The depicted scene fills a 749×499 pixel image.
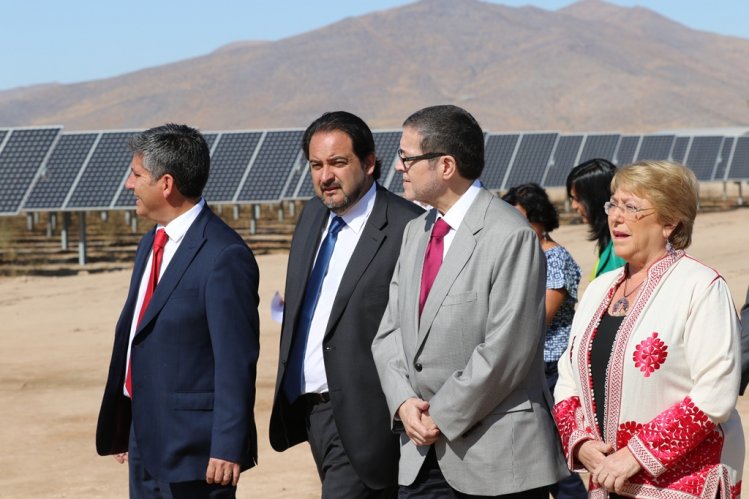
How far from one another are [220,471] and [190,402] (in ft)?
0.80

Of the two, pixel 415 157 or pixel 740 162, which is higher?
pixel 415 157

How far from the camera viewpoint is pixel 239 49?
495ft

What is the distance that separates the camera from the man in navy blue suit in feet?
12.5

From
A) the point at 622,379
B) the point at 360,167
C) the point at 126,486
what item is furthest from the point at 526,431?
the point at 126,486

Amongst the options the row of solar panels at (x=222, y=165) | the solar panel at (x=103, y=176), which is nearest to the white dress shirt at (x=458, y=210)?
the row of solar panels at (x=222, y=165)

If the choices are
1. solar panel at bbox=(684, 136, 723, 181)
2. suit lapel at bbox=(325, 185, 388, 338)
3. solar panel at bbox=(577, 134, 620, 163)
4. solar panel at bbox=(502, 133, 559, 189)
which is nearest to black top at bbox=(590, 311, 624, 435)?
suit lapel at bbox=(325, 185, 388, 338)

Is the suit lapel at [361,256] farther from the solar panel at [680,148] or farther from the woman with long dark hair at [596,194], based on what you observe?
the solar panel at [680,148]

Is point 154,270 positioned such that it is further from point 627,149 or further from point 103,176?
point 627,149

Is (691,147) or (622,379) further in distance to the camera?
(691,147)

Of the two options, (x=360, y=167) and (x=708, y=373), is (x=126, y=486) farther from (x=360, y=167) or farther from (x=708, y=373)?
(x=708, y=373)

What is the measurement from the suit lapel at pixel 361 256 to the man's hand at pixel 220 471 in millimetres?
543

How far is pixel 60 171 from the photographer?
20.7 metres

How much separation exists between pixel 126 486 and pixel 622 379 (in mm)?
3951

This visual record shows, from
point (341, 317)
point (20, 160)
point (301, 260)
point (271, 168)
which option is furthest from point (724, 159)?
point (341, 317)
